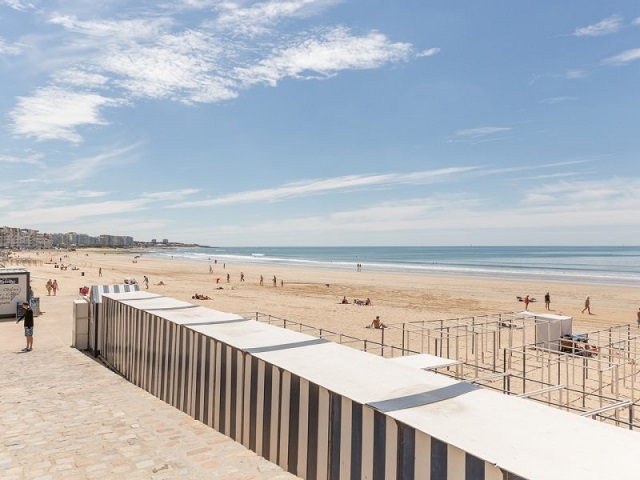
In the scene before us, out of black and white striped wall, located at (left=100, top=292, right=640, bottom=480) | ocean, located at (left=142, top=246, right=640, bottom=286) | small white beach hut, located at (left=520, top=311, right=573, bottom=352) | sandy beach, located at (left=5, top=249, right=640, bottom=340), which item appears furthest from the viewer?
ocean, located at (left=142, top=246, right=640, bottom=286)

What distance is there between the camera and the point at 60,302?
89.1ft

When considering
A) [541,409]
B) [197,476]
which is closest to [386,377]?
[541,409]

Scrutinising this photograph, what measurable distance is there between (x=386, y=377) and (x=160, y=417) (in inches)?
196

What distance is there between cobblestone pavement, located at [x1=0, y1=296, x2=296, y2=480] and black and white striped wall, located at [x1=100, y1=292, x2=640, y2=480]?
0.36 metres

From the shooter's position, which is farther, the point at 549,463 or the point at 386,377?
the point at 386,377

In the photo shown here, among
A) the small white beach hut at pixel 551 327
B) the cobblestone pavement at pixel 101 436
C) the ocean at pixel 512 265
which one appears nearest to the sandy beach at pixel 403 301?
the small white beach hut at pixel 551 327

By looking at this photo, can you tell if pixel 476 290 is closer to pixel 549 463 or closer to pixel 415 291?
pixel 415 291

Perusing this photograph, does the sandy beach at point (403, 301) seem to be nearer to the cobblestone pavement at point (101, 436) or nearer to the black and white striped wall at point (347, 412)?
the cobblestone pavement at point (101, 436)

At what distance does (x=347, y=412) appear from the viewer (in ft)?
17.0

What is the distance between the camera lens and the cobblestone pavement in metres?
6.50

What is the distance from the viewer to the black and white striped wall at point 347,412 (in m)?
4.05

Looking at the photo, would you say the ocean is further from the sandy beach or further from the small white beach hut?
the small white beach hut

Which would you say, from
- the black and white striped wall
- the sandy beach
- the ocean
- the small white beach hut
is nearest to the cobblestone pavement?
the black and white striped wall

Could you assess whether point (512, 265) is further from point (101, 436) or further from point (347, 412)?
point (347, 412)
